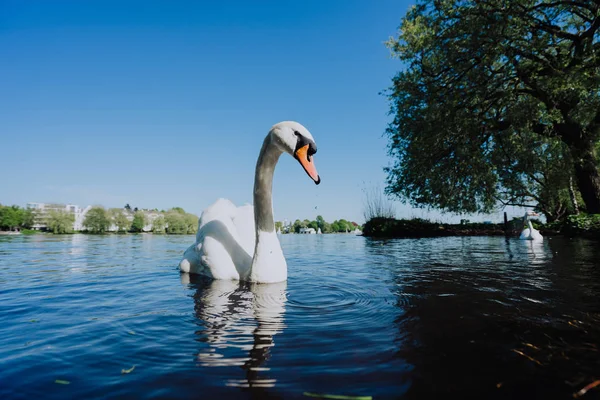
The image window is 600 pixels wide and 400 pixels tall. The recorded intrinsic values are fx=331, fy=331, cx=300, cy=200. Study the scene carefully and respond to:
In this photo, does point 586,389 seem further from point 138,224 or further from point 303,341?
point 138,224

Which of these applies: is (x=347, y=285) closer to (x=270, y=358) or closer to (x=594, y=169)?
(x=270, y=358)

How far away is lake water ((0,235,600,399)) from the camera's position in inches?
75.7

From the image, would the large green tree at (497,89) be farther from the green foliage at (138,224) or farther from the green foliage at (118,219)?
the green foliage at (138,224)

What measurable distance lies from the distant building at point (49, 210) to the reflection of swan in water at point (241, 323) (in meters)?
108

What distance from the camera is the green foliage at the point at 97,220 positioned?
7160 cm

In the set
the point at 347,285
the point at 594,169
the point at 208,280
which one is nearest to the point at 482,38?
the point at 594,169

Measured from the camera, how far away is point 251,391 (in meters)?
1.86

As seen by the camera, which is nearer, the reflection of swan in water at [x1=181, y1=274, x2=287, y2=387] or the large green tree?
the reflection of swan in water at [x1=181, y1=274, x2=287, y2=387]

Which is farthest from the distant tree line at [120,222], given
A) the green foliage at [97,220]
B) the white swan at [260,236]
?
the white swan at [260,236]

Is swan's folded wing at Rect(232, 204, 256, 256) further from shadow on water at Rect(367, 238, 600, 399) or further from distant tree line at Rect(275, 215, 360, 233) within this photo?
distant tree line at Rect(275, 215, 360, 233)

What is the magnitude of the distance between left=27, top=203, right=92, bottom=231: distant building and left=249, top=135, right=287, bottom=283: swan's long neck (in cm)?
10812

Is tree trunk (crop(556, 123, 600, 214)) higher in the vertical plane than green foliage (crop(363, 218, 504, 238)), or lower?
higher

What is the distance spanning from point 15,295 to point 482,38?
1601 cm

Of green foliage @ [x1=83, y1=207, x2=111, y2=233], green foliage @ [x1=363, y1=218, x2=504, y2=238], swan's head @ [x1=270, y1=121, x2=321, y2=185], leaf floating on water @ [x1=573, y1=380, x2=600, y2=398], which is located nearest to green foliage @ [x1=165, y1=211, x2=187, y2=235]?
green foliage @ [x1=83, y1=207, x2=111, y2=233]
